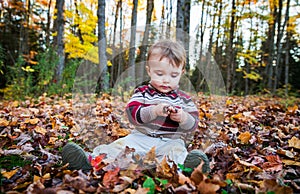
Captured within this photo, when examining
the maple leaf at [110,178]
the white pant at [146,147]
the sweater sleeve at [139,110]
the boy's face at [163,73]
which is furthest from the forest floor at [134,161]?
the boy's face at [163,73]

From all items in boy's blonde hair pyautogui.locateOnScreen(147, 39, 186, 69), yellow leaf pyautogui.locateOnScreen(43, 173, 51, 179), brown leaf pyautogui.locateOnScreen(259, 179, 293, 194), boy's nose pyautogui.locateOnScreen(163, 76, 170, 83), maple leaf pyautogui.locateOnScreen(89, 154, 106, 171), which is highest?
boy's blonde hair pyautogui.locateOnScreen(147, 39, 186, 69)

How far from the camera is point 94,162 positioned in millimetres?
1571

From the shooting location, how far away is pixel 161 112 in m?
1.70

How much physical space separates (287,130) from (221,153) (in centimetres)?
110

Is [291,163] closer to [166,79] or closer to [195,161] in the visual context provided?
[195,161]

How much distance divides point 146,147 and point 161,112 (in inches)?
10.7

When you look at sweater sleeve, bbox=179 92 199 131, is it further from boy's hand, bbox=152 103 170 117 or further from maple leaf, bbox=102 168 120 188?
maple leaf, bbox=102 168 120 188

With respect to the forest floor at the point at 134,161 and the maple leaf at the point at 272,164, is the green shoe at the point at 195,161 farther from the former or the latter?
the maple leaf at the point at 272,164

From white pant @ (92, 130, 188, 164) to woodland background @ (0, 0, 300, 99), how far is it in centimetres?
54

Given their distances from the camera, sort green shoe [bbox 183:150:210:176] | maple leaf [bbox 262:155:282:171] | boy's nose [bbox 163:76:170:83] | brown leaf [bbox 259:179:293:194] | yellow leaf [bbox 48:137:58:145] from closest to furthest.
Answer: brown leaf [bbox 259:179:293:194], green shoe [bbox 183:150:210:176], maple leaf [bbox 262:155:282:171], boy's nose [bbox 163:76:170:83], yellow leaf [bbox 48:137:58:145]

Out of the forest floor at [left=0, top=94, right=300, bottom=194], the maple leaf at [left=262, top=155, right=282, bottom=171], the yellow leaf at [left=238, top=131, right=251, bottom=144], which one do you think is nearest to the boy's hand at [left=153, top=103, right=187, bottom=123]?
the forest floor at [left=0, top=94, right=300, bottom=194]

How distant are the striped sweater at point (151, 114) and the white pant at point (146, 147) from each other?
54 millimetres

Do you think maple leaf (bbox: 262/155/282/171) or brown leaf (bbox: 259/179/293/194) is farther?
maple leaf (bbox: 262/155/282/171)

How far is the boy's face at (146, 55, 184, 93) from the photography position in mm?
1723
